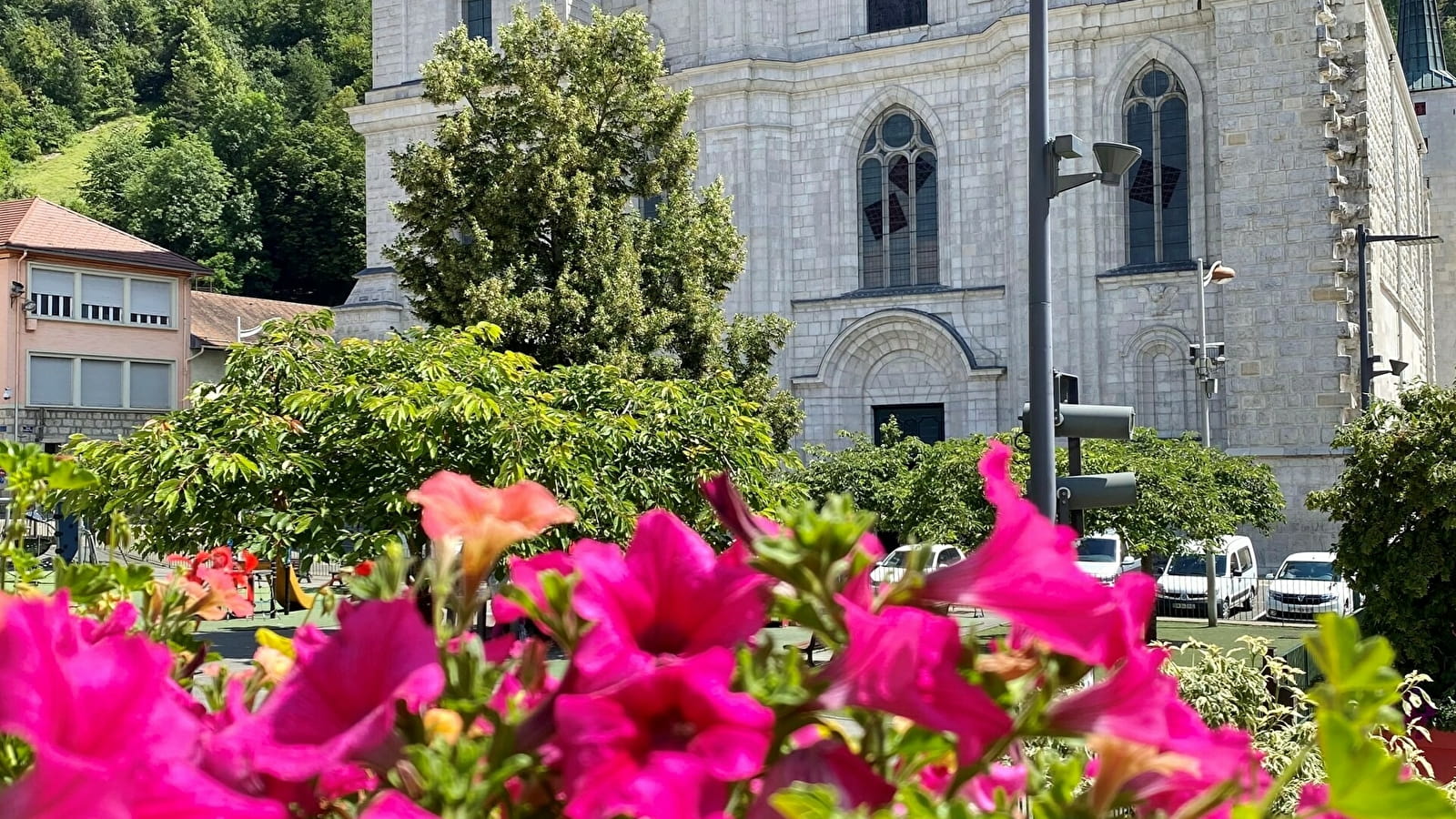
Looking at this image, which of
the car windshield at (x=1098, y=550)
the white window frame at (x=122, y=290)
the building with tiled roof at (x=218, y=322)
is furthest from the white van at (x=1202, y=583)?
the white window frame at (x=122, y=290)

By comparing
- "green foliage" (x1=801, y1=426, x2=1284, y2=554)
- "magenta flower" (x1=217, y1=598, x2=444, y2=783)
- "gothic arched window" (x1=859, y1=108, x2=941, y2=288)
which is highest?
"gothic arched window" (x1=859, y1=108, x2=941, y2=288)

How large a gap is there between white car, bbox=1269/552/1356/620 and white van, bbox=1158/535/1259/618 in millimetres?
Result: 763

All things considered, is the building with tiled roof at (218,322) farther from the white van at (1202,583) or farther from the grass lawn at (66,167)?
the grass lawn at (66,167)

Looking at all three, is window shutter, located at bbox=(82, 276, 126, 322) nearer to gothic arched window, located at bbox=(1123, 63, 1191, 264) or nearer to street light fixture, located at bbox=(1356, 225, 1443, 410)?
gothic arched window, located at bbox=(1123, 63, 1191, 264)

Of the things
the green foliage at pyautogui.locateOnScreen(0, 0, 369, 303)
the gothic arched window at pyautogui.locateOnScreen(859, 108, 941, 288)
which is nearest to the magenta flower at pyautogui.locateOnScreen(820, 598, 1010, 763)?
the gothic arched window at pyautogui.locateOnScreen(859, 108, 941, 288)

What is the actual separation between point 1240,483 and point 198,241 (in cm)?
5134

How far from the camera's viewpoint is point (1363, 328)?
29.8 metres

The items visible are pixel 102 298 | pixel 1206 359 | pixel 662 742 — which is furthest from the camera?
pixel 102 298

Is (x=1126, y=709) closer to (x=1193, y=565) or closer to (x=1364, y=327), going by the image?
(x=1193, y=565)

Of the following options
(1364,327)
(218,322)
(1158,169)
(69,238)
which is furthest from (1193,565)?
(218,322)

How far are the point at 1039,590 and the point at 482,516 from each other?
483mm

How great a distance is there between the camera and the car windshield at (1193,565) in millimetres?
25328

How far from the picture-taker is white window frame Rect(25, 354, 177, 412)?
Answer: 3981 cm

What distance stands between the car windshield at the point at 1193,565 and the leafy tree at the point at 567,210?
10.0m
